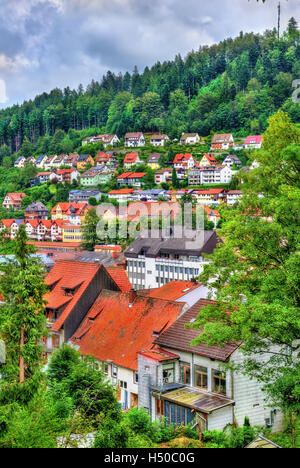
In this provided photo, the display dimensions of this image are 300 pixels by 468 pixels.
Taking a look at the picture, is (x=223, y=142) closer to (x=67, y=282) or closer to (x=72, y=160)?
(x=72, y=160)

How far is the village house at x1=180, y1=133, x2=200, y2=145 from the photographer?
15200 cm

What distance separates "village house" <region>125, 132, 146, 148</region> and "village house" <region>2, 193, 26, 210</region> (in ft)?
130

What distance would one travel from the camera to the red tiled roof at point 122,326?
2364 centimetres

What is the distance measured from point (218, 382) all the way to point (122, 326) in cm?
736

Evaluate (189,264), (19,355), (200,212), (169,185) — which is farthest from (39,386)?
(169,185)

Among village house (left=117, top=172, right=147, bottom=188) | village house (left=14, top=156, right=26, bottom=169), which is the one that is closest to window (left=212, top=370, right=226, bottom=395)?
village house (left=117, top=172, right=147, bottom=188)

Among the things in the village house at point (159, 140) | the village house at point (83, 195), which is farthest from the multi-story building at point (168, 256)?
the village house at point (159, 140)

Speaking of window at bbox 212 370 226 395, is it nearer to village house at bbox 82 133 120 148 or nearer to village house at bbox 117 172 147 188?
Answer: village house at bbox 117 172 147 188

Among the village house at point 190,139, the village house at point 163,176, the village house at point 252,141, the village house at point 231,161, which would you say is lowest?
the village house at point 163,176

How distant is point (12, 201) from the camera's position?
139 m

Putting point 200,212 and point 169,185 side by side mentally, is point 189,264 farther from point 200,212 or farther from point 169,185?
point 169,185

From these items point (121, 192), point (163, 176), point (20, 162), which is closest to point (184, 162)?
point (163, 176)

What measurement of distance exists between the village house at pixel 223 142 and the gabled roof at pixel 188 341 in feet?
407

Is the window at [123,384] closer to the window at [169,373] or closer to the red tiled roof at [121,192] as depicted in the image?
the window at [169,373]
